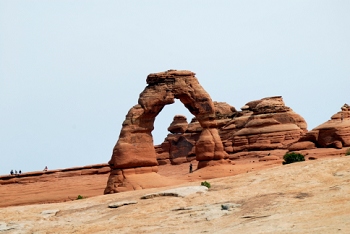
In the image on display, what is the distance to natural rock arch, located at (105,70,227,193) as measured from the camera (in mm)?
36781

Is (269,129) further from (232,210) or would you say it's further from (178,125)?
(232,210)

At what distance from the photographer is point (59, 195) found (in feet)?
162

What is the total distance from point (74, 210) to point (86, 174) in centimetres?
3689

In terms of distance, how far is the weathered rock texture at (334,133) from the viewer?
1767 inches

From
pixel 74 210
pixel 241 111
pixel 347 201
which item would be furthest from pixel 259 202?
pixel 241 111

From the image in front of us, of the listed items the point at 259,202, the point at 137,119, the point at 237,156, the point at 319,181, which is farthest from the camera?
the point at 237,156

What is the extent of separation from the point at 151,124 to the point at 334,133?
14136 millimetres

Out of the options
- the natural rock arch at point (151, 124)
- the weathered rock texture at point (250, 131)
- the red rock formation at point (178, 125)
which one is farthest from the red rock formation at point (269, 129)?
the natural rock arch at point (151, 124)

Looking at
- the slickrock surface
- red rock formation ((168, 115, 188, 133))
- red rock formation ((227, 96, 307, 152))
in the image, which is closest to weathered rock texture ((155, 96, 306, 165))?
red rock formation ((227, 96, 307, 152))

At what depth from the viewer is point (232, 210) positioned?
19906mm

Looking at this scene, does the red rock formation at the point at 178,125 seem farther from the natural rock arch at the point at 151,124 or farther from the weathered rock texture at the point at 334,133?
the natural rock arch at the point at 151,124

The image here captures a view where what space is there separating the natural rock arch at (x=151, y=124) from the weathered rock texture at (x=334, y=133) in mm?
9406

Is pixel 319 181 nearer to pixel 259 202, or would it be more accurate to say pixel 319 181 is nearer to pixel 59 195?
pixel 259 202

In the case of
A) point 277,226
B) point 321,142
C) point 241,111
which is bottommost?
point 277,226
